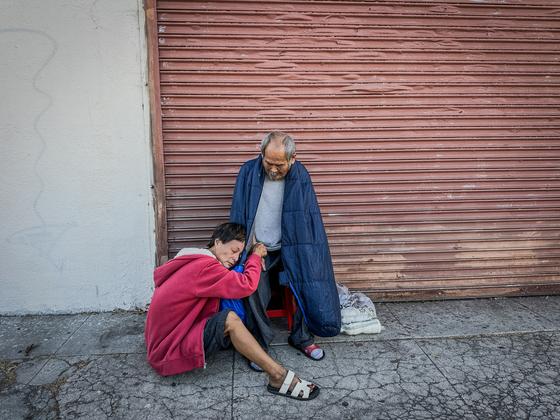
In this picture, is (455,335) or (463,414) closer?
(463,414)

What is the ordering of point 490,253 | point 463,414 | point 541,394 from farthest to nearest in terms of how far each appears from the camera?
point 490,253 → point 541,394 → point 463,414

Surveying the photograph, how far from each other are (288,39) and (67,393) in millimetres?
3113

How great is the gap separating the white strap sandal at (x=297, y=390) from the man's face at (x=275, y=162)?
4.29ft

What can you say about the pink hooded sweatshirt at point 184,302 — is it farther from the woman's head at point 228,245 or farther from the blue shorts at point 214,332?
the woman's head at point 228,245

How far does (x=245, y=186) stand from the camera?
276cm

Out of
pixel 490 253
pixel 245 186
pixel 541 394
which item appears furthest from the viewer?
pixel 490 253

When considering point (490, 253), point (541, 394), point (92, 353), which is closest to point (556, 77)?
point (490, 253)

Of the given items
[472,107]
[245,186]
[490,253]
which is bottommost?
[490,253]

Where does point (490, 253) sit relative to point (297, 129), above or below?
below

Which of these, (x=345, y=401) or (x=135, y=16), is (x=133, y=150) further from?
(x=345, y=401)

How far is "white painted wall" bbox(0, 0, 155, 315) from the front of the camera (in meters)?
3.06

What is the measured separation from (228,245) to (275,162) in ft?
2.12

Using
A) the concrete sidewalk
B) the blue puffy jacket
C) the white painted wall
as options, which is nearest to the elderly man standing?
the blue puffy jacket

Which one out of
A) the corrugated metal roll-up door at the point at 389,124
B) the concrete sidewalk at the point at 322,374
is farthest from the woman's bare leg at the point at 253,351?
the corrugated metal roll-up door at the point at 389,124
